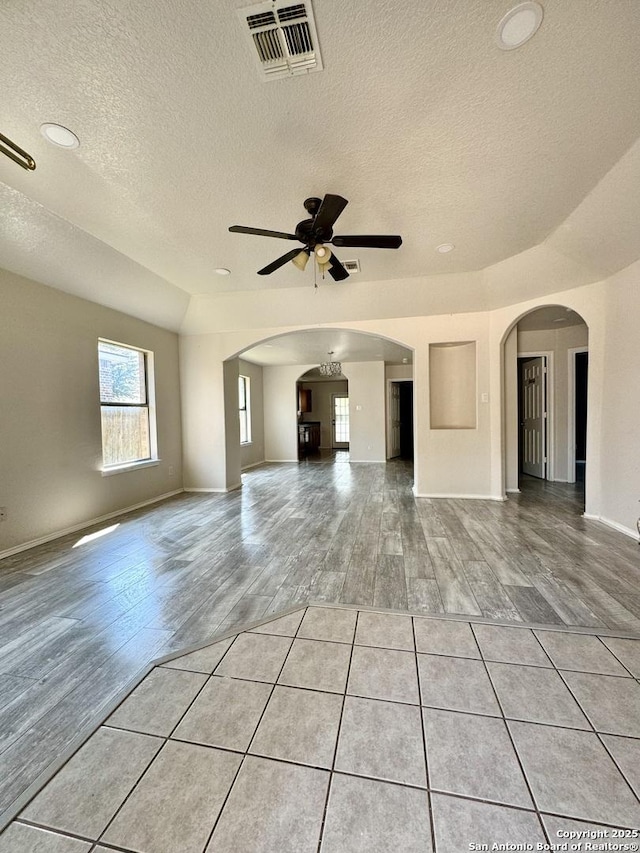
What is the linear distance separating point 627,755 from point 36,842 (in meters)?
1.91

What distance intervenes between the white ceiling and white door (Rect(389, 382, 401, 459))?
102cm

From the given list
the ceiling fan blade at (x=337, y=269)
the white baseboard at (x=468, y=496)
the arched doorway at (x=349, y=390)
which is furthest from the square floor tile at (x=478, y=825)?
the arched doorway at (x=349, y=390)

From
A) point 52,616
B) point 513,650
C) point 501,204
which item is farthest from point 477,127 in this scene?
point 52,616

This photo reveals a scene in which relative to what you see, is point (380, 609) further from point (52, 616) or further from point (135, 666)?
point (52, 616)

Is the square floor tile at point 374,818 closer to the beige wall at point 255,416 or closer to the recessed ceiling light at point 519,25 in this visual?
the recessed ceiling light at point 519,25

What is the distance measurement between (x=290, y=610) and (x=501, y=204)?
3409 millimetres

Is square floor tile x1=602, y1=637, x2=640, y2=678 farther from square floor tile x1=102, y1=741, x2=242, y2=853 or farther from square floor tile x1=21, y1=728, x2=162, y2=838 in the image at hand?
square floor tile x1=21, y1=728, x2=162, y2=838

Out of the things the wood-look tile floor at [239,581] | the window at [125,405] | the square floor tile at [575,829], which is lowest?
the wood-look tile floor at [239,581]

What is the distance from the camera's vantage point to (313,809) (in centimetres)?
106

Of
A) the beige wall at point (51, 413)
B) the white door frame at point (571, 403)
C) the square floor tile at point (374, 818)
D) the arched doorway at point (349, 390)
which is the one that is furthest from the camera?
the arched doorway at point (349, 390)

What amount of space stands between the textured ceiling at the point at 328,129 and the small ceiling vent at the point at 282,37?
0.06m

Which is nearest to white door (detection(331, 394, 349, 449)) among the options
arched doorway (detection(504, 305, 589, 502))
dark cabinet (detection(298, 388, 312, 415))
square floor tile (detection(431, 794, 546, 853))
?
dark cabinet (detection(298, 388, 312, 415))

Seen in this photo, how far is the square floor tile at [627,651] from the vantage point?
163 cm

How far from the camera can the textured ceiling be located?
4.88 feet
